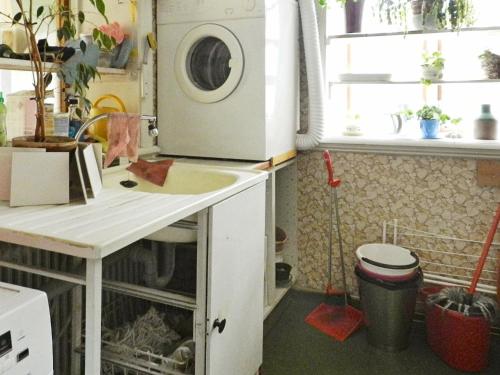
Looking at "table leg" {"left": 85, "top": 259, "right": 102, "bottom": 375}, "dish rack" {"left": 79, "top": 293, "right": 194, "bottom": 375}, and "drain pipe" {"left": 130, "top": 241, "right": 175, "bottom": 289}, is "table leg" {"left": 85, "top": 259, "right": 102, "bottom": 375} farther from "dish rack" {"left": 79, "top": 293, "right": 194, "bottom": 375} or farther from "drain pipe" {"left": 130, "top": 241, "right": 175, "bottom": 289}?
"drain pipe" {"left": 130, "top": 241, "right": 175, "bottom": 289}

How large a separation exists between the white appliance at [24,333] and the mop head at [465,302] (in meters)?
1.92

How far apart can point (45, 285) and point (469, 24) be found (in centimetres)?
260

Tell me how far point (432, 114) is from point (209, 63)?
1.37 m

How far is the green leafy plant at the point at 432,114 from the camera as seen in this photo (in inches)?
104

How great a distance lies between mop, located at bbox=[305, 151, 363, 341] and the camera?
8.14 ft

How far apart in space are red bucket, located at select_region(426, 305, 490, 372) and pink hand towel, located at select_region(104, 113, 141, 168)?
1.68m

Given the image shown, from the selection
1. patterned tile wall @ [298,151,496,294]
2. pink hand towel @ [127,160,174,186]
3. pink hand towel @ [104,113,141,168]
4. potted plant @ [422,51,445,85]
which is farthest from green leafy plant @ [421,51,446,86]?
pink hand towel @ [104,113,141,168]

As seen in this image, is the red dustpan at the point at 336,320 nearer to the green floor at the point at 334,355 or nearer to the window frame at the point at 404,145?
the green floor at the point at 334,355

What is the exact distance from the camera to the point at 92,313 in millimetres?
999

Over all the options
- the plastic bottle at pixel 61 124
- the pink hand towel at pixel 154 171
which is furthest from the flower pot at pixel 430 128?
the plastic bottle at pixel 61 124

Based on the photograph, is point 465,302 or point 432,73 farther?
point 432,73

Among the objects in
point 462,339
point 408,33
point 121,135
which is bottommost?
point 462,339

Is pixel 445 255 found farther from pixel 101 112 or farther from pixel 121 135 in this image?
pixel 101 112

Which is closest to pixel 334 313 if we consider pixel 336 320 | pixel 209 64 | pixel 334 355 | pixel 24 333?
pixel 336 320
